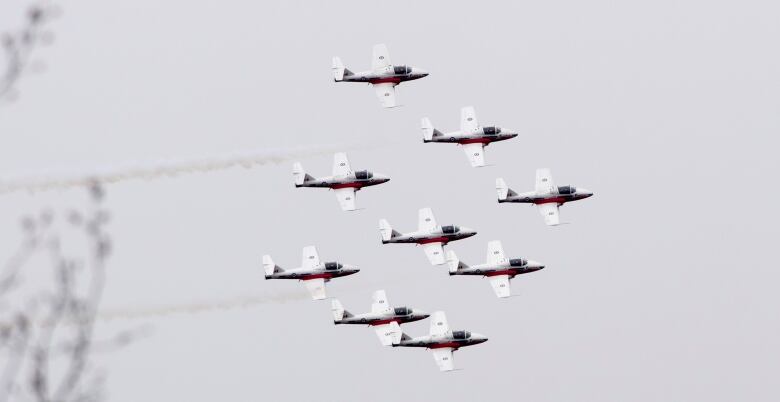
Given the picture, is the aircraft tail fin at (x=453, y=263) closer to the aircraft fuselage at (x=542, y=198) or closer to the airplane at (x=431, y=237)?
the airplane at (x=431, y=237)

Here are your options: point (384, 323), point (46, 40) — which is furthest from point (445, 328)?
point (46, 40)

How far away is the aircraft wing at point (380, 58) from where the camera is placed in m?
101

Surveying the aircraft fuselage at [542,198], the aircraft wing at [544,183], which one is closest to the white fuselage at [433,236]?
the aircraft fuselage at [542,198]

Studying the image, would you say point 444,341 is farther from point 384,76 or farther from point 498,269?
point 384,76

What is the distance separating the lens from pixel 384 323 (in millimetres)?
110500

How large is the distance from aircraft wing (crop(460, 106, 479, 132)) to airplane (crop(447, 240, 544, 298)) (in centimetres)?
826

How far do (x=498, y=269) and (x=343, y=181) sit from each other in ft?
38.7

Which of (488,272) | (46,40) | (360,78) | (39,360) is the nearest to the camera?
(39,360)

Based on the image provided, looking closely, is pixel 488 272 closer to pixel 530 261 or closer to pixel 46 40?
pixel 530 261

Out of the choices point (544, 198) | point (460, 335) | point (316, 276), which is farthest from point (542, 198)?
point (316, 276)

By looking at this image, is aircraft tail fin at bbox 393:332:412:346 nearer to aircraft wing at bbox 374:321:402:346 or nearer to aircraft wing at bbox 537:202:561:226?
aircraft wing at bbox 374:321:402:346

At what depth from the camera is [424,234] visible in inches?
4176

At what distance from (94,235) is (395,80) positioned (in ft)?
284

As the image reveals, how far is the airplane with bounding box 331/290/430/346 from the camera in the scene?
4301 inches
